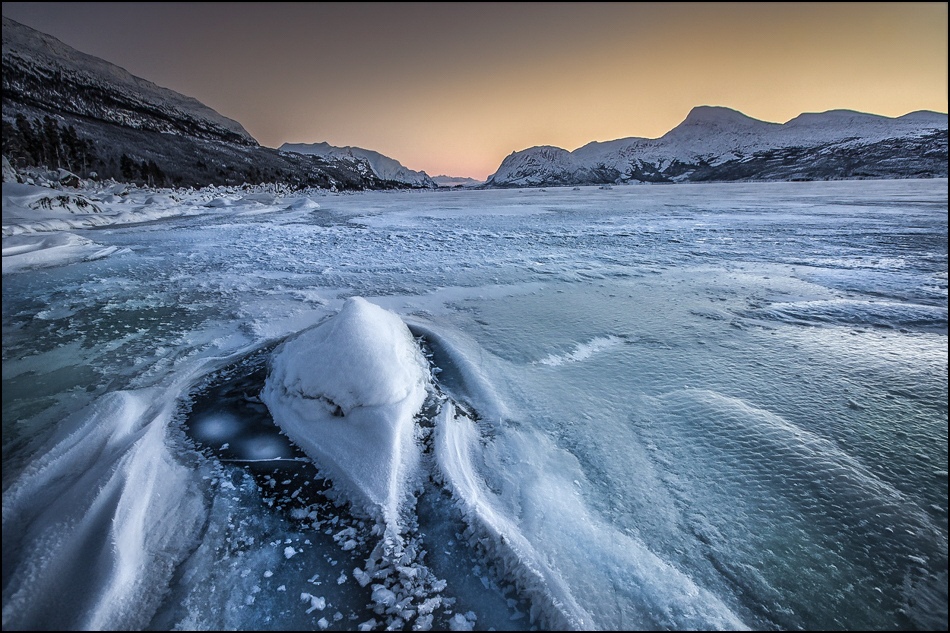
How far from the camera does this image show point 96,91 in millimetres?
94250

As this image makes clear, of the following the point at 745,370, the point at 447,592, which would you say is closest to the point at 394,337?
the point at 447,592

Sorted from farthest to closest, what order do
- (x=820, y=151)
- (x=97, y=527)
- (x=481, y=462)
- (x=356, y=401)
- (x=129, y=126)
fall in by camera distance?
1. (x=820, y=151)
2. (x=129, y=126)
3. (x=356, y=401)
4. (x=481, y=462)
5. (x=97, y=527)

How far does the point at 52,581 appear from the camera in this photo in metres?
1.56

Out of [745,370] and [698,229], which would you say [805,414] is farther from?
[698,229]

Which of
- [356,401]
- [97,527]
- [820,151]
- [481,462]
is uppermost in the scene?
[820,151]

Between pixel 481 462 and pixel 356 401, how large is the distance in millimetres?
1014

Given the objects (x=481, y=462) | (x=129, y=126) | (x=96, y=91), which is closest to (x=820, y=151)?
(x=481, y=462)

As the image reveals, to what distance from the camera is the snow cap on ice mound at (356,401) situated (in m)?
2.31

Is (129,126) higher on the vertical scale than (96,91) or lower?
lower

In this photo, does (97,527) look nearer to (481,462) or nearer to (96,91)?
(481,462)

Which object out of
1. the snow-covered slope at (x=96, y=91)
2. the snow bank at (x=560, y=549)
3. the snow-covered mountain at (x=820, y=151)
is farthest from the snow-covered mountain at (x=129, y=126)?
the snow-covered mountain at (x=820, y=151)

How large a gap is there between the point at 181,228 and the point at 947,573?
18711 millimetres

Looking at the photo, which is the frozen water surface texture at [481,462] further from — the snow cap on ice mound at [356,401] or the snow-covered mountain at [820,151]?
the snow-covered mountain at [820,151]

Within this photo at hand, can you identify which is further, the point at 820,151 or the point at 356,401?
the point at 820,151
